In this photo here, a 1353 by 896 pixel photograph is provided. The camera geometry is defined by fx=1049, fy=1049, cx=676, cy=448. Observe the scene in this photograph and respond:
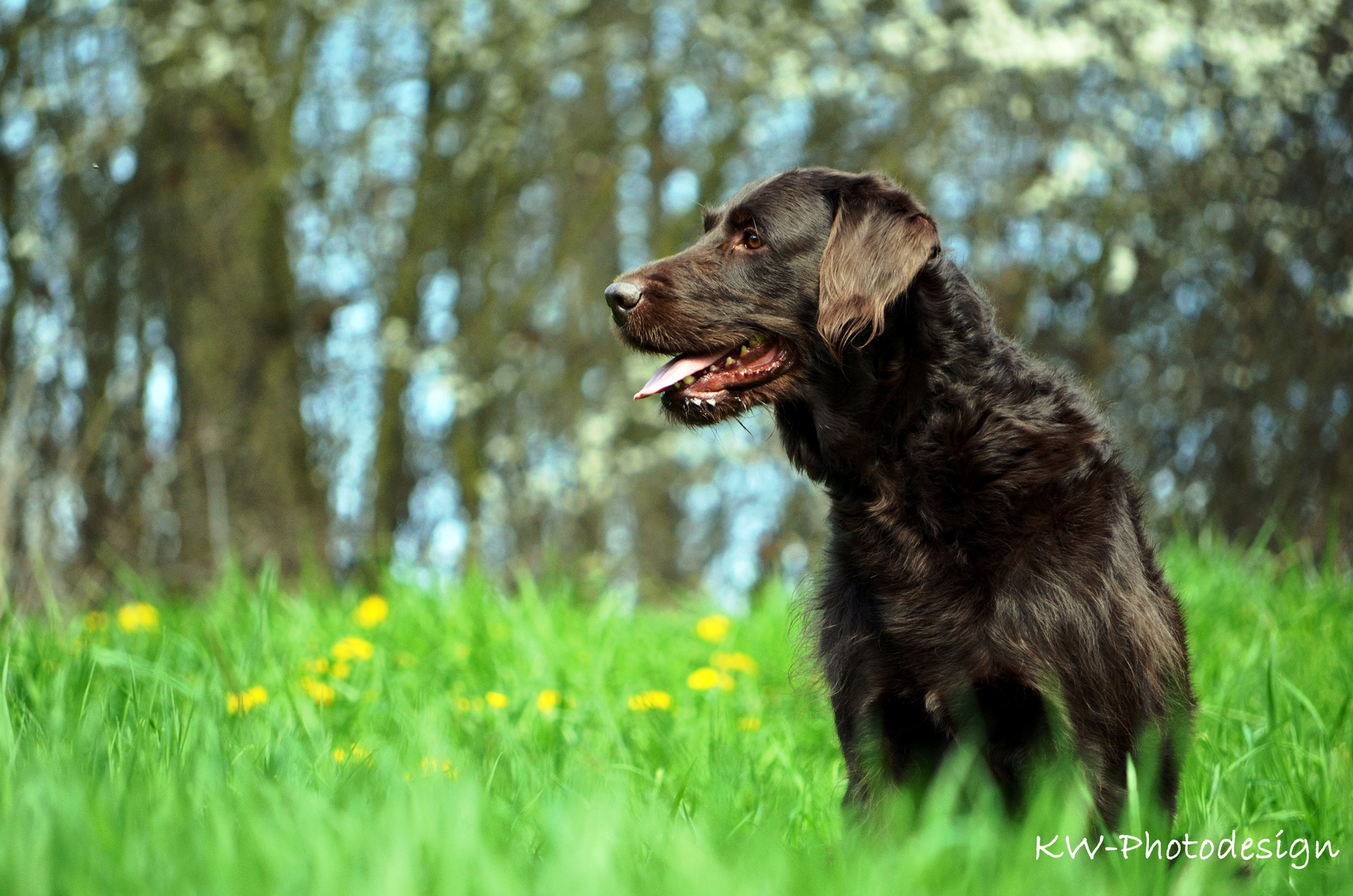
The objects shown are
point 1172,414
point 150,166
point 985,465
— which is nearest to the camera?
point 985,465

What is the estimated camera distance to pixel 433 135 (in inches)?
348

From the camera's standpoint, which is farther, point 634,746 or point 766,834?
point 634,746

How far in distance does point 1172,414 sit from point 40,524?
6.56 metres

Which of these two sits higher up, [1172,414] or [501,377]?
[501,377]

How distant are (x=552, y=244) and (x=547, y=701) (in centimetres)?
673

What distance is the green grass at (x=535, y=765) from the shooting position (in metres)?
1.28

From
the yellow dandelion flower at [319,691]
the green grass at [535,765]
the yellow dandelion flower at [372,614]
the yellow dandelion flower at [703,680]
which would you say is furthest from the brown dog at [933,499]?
the yellow dandelion flower at [372,614]

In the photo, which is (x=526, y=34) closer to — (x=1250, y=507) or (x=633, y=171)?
(x=633, y=171)

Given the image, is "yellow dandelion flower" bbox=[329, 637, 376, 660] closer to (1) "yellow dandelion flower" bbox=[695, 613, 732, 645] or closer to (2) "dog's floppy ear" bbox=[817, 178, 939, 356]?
(1) "yellow dandelion flower" bbox=[695, 613, 732, 645]

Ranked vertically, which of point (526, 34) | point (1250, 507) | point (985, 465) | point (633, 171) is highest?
point (526, 34)

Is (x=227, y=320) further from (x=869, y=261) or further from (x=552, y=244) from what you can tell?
(x=869, y=261)

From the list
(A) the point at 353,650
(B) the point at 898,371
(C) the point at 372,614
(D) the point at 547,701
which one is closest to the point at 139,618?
(A) the point at 353,650

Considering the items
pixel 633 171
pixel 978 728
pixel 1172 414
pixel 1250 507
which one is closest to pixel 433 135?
pixel 633 171

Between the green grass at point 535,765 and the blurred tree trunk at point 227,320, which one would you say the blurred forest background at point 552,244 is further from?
the green grass at point 535,765
